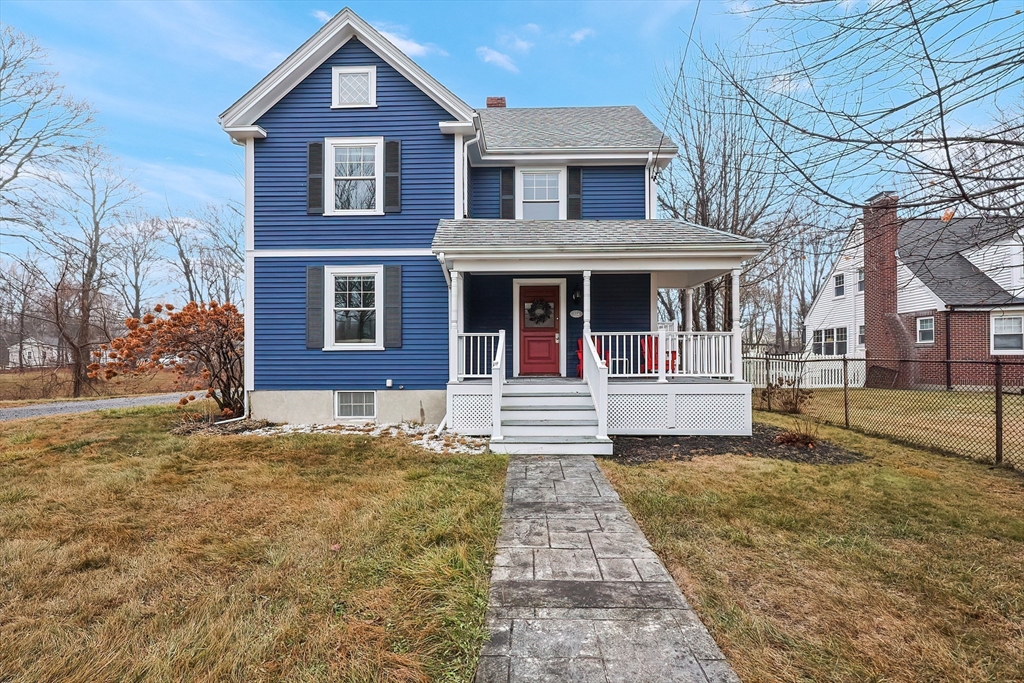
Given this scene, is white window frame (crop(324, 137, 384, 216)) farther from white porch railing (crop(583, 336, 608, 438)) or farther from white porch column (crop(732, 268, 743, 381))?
white porch column (crop(732, 268, 743, 381))

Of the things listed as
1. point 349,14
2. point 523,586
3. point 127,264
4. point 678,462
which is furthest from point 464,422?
point 127,264

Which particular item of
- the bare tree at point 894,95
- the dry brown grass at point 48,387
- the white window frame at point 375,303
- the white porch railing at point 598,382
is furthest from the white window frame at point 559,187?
the dry brown grass at point 48,387

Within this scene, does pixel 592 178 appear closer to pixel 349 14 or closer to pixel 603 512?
pixel 349 14

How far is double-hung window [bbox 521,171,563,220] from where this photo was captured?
1017 centimetres

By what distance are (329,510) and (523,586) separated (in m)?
2.28

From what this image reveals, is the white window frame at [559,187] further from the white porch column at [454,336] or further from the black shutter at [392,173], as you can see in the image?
the white porch column at [454,336]

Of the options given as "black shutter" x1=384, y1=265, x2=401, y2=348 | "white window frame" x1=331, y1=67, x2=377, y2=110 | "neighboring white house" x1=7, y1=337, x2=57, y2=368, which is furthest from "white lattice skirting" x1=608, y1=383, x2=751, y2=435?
"neighboring white house" x1=7, y1=337, x2=57, y2=368

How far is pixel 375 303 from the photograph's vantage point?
9023 millimetres

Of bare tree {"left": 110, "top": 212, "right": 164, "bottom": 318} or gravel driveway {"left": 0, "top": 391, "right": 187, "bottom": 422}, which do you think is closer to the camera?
gravel driveway {"left": 0, "top": 391, "right": 187, "bottom": 422}

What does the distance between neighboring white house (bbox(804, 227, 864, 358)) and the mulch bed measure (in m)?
13.7

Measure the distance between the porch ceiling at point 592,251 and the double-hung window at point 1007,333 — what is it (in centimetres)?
1527

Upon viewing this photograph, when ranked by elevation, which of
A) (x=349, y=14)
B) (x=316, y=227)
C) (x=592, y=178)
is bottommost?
(x=316, y=227)

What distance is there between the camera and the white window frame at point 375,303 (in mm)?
8945

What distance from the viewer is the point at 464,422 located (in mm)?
7742
